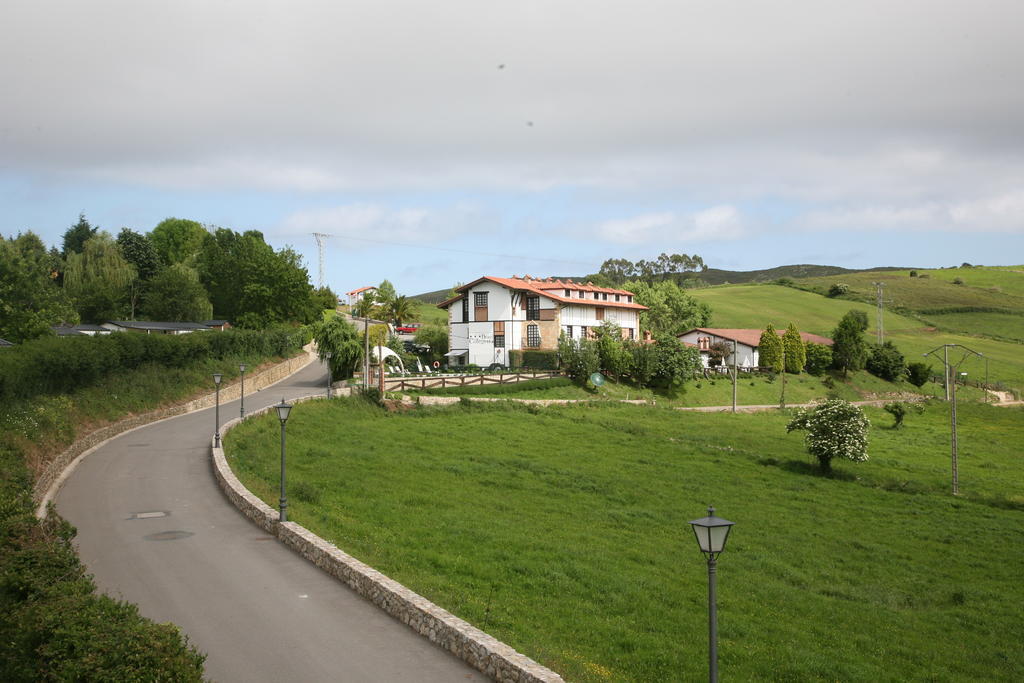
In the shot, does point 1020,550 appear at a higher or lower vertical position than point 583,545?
lower

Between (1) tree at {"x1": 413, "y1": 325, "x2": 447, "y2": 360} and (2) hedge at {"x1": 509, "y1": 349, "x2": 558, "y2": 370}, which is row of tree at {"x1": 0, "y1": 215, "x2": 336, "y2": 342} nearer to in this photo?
(1) tree at {"x1": 413, "y1": 325, "x2": 447, "y2": 360}

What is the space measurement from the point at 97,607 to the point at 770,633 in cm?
1260

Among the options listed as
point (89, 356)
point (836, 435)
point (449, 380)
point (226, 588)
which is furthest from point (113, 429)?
point (836, 435)

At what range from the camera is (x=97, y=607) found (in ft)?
34.4

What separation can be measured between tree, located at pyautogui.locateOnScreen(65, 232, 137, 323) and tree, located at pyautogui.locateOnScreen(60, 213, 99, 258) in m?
13.6

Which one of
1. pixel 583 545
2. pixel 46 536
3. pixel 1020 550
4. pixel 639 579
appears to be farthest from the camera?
pixel 1020 550

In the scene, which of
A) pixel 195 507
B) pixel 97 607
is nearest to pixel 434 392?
pixel 195 507

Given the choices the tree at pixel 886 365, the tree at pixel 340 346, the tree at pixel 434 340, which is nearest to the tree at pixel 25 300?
the tree at pixel 340 346

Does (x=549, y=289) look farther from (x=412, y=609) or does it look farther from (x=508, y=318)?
(x=412, y=609)

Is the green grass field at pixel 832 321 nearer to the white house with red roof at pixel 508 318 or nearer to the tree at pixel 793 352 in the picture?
the tree at pixel 793 352

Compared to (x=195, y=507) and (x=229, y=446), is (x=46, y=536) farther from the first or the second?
(x=229, y=446)

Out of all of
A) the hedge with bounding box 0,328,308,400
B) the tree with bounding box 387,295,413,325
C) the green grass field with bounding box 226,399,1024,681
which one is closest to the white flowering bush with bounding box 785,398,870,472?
the green grass field with bounding box 226,399,1024,681

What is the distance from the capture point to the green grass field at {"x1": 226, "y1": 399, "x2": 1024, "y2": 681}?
14.6 m

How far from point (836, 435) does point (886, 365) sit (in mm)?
55754
